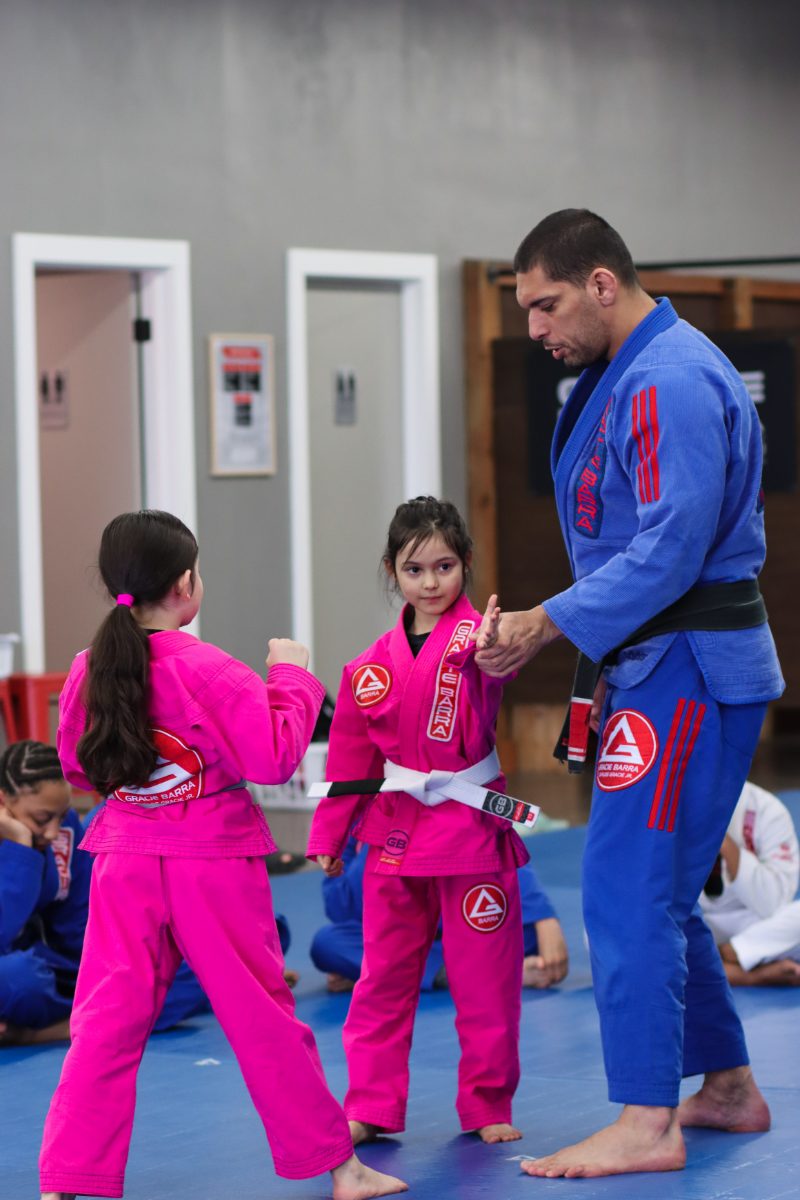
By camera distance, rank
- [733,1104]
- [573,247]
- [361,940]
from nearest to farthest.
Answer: [573,247], [733,1104], [361,940]

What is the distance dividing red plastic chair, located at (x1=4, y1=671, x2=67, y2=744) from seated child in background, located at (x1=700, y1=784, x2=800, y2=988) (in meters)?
3.00

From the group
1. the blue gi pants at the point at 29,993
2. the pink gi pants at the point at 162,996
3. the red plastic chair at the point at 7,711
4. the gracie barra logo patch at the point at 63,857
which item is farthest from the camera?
the red plastic chair at the point at 7,711

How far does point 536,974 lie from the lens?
3.64 meters

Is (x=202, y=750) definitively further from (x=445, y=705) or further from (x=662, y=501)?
(x=662, y=501)

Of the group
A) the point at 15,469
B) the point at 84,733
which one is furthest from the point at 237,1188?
the point at 15,469

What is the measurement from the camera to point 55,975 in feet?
11.3

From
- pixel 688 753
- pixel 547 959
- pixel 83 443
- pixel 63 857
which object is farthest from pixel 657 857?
pixel 83 443

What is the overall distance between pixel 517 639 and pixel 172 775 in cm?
53

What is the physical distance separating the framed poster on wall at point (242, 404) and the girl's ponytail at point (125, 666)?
4.44 m

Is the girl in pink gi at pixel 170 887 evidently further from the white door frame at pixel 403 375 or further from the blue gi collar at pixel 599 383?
the white door frame at pixel 403 375

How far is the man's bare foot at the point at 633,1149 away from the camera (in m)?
2.25

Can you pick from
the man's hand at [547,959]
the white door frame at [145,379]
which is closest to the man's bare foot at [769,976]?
the man's hand at [547,959]

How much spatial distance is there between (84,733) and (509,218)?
5701 mm

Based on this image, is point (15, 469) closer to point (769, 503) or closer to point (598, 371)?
point (769, 503)
